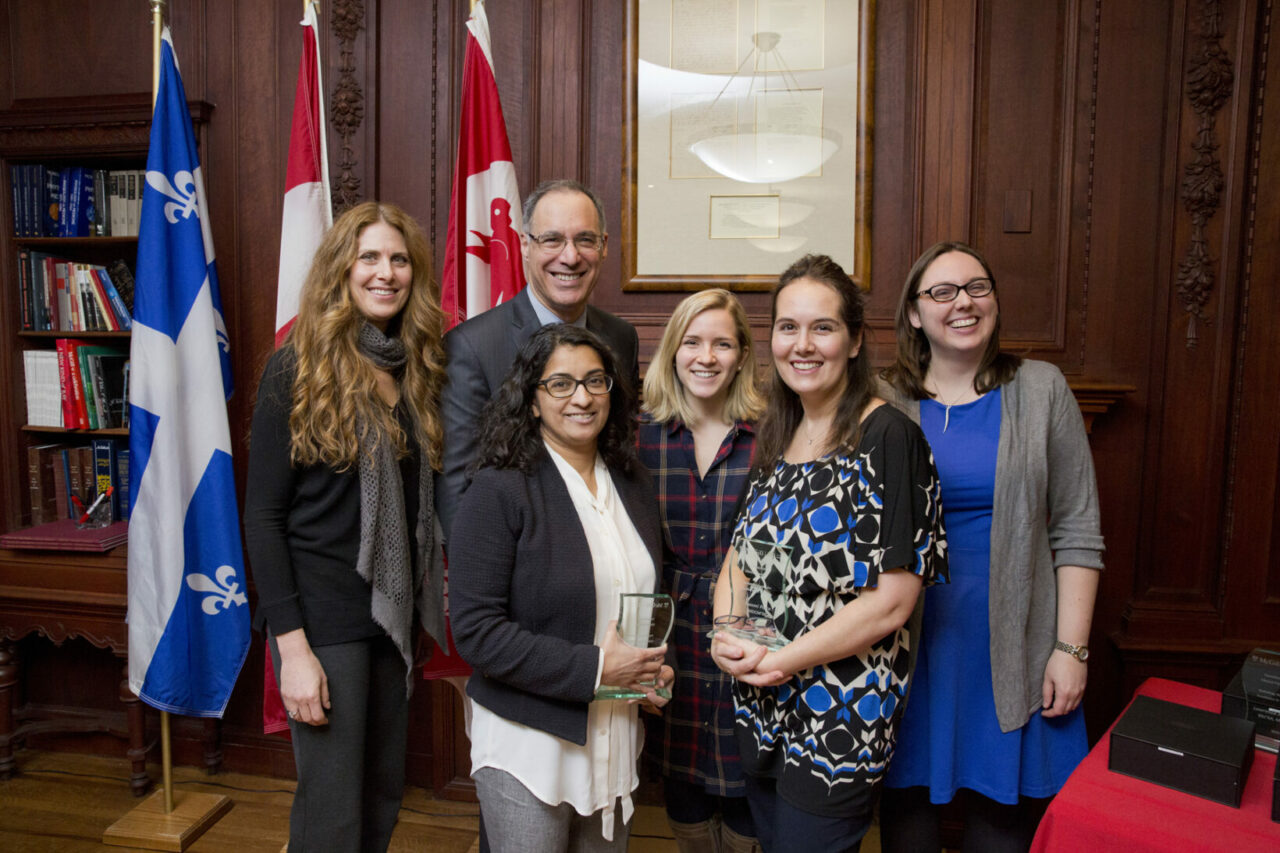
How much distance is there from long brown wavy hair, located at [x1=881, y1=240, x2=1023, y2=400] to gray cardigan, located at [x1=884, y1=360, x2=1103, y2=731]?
1.3 inches

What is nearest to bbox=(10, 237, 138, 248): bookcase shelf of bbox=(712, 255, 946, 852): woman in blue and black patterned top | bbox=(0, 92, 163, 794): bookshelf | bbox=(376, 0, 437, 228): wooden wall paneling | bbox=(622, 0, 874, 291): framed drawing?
bbox=(0, 92, 163, 794): bookshelf

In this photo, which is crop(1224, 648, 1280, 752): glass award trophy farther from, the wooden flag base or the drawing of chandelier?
the wooden flag base

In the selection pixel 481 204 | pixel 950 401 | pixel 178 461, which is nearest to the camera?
pixel 950 401

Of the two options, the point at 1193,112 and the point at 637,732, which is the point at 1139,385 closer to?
the point at 1193,112

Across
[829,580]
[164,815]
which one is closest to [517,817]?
[829,580]

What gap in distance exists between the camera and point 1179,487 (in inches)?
93.7

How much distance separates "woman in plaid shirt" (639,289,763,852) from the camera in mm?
1667

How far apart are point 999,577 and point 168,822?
2.54m

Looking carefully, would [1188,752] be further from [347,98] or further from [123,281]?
[123,281]

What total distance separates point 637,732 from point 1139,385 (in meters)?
1.87

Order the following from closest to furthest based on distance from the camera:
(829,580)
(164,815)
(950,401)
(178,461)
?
1. (829,580)
2. (950,401)
3. (178,461)
4. (164,815)

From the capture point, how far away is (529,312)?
1.73 m

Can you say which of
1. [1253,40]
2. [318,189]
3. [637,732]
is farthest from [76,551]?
[1253,40]

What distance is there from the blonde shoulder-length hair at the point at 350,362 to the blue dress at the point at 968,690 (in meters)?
1.06
